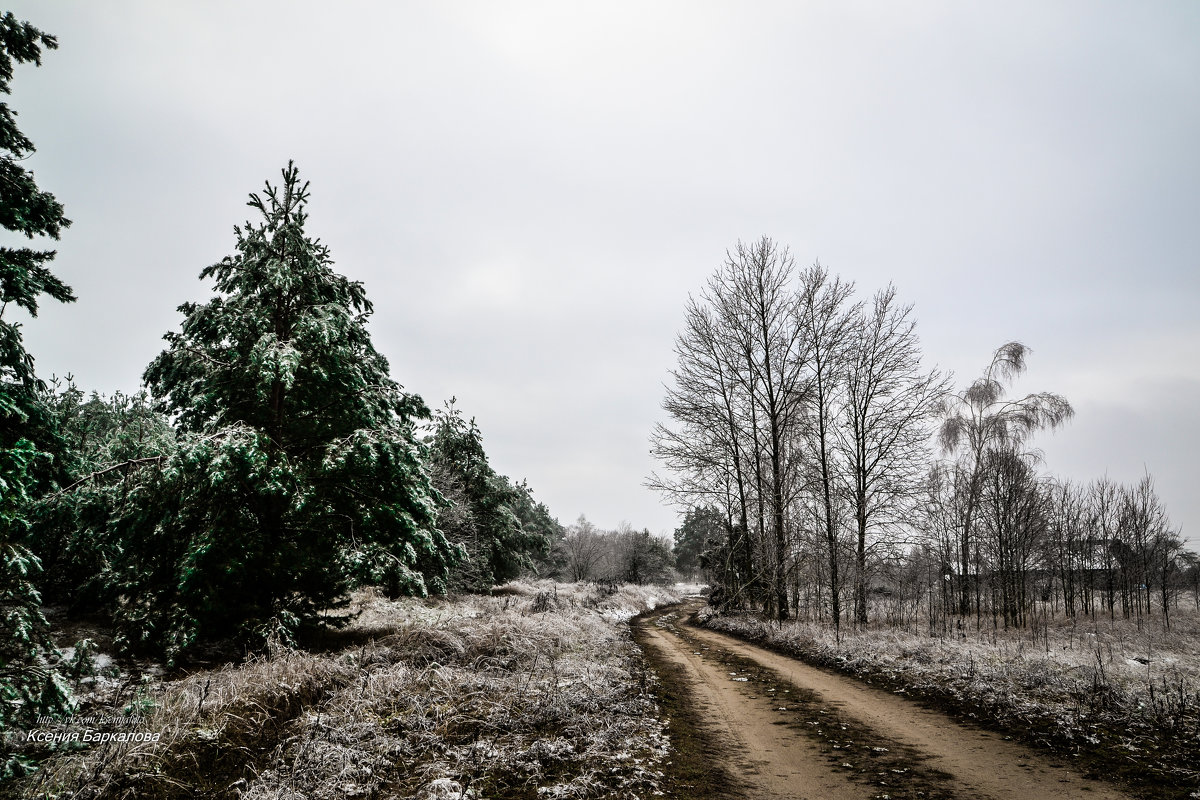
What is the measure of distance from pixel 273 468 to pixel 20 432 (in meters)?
3.09

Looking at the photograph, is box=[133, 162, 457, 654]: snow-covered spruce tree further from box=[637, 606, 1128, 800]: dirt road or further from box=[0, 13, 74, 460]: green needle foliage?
box=[637, 606, 1128, 800]: dirt road

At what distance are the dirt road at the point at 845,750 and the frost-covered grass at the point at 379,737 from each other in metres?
0.78

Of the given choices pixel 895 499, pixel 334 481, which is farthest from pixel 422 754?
pixel 895 499

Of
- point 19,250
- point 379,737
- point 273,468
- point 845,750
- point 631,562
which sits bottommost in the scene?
point 631,562

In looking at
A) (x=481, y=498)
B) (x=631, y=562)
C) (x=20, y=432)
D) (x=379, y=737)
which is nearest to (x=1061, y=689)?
(x=379, y=737)

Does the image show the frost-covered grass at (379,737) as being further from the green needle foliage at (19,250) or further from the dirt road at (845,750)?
the green needle foliage at (19,250)

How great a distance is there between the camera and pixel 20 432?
285 inches

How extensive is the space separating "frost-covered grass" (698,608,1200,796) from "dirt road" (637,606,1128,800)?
53cm

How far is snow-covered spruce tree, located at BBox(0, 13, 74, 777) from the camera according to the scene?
194 inches

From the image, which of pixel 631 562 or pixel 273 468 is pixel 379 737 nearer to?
pixel 273 468

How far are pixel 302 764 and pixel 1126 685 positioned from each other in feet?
33.2

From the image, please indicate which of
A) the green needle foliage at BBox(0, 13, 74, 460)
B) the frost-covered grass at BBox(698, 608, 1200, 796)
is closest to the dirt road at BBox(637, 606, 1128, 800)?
the frost-covered grass at BBox(698, 608, 1200, 796)

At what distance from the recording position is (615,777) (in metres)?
4.56

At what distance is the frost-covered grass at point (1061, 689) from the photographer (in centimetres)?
504
